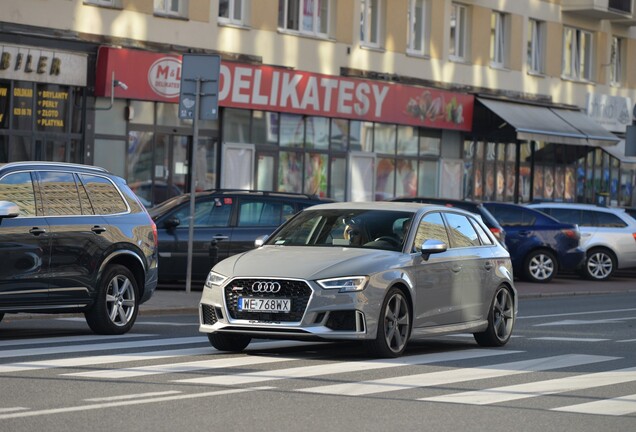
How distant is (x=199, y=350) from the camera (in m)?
14.3

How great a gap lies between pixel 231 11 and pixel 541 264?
9.87 metres

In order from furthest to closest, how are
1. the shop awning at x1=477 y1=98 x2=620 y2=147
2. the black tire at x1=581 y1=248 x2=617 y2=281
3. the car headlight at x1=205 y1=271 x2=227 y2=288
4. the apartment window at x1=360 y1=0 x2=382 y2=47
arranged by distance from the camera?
1. the shop awning at x1=477 y1=98 x2=620 y2=147
2. the apartment window at x1=360 y1=0 x2=382 y2=47
3. the black tire at x1=581 y1=248 x2=617 y2=281
4. the car headlight at x1=205 y1=271 x2=227 y2=288

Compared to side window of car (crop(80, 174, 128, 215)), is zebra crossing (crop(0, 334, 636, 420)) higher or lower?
lower

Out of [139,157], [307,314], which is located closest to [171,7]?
[139,157]

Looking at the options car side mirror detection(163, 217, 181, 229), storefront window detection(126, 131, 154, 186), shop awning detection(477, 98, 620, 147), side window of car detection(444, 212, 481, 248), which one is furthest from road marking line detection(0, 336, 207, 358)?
shop awning detection(477, 98, 620, 147)

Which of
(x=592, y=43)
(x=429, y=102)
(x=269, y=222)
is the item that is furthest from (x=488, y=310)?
(x=592, y=43)

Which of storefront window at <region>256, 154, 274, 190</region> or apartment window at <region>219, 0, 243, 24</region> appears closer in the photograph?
apartment window at <region>219, 0, 243, 24</region>

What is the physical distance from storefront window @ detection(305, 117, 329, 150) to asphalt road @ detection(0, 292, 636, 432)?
74.8 ft

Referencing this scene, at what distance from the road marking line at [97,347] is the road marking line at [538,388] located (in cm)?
419

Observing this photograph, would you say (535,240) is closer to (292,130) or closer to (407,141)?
(292,130)

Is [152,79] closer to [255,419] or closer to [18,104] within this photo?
[18,104]

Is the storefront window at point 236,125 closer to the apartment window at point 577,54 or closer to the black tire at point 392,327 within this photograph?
the apartment window at point 577,54

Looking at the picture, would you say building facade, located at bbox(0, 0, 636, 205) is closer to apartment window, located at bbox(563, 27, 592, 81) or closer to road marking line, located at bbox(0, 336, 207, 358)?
apartment window, located at bbox(563, 27, 592, 81)

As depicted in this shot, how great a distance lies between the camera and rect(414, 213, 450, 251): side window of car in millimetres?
14630
